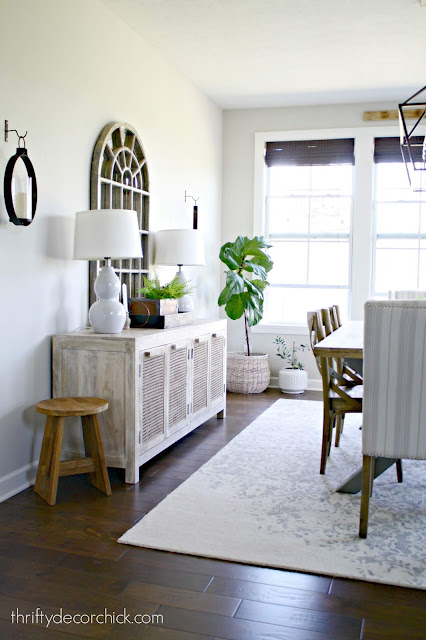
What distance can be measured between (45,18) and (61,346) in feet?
5.74

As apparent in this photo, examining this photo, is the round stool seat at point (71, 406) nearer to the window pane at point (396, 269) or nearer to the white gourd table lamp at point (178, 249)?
the white gourd table lamp at point (178, 249)

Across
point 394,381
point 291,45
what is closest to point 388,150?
point 291,45

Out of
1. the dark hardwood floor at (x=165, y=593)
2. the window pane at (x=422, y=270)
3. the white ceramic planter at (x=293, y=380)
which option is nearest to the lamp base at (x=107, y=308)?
the dark hardwood floor at (x=165, y=593)

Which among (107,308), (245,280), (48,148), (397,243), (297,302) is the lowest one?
(297,302)

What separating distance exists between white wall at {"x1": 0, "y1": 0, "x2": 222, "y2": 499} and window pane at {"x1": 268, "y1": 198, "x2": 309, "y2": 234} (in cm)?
221

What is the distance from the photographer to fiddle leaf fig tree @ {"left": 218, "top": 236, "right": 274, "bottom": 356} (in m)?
5.77

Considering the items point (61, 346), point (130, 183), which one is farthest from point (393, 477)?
point (130, 183)

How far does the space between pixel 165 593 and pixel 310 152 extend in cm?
509

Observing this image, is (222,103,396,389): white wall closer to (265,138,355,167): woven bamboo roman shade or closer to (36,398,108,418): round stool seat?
(265,138,355,167): woven bamboo roman shade

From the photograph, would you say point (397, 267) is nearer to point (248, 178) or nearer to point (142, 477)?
point (248, 178)

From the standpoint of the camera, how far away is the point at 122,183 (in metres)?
4.24

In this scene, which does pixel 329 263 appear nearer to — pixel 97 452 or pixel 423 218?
pixel 423 218

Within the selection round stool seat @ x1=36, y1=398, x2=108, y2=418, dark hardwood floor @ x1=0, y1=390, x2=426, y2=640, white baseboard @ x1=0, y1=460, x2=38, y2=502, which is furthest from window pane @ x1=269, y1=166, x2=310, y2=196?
dark hardwood floor @ x1=0, y1=390, x2=426, y2=640

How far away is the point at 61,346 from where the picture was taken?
348 cm
